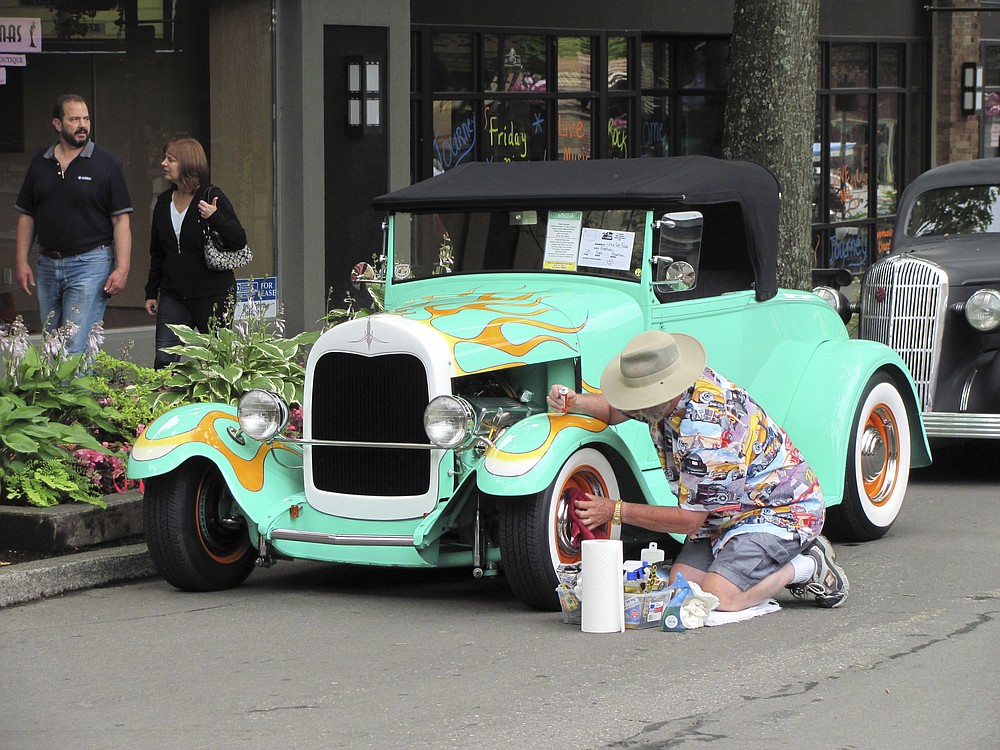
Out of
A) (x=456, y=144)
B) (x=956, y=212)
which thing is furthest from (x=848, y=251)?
(x=956, y=212)

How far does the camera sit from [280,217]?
48.3ft

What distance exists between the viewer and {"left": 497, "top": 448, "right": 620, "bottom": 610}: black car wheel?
6.23m

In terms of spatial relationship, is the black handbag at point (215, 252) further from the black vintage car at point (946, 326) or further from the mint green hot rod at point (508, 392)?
the black vintage car at point (946, 326)

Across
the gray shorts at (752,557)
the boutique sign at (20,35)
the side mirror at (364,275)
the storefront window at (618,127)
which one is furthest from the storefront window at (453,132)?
the gray shorts at (752,557)

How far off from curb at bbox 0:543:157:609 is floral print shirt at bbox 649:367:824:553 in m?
2.68

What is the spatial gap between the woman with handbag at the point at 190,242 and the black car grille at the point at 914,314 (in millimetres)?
4024

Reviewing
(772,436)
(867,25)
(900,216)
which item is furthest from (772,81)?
(867,25)

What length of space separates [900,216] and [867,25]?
11.5 meters

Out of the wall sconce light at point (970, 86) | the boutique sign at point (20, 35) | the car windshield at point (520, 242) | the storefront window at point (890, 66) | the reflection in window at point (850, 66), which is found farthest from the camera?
the wall sconce light at point (970, 86)

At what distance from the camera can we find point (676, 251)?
7.50m

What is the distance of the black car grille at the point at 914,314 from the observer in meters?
9.81

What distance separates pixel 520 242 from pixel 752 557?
2144mm

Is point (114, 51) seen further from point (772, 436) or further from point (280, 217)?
point (772, 436)

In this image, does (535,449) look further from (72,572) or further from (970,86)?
(970,86)
